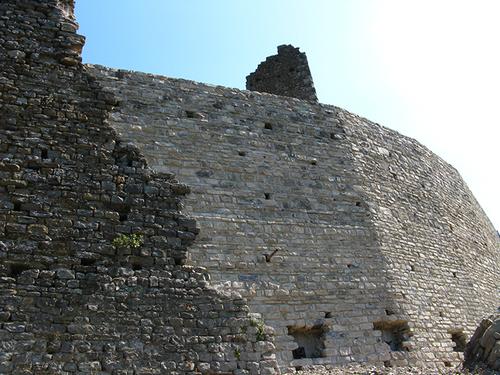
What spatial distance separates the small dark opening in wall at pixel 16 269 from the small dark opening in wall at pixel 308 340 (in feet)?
15.2

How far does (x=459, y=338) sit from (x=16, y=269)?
29.5 feet

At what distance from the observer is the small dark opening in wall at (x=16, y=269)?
5637 millimetres

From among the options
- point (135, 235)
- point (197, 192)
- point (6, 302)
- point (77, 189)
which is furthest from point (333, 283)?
point (6, 302)

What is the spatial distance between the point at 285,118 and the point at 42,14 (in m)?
5.76

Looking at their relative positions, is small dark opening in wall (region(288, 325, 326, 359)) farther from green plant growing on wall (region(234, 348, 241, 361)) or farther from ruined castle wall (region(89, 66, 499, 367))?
green plant growing on wall (region(234, 348, 241, 361))

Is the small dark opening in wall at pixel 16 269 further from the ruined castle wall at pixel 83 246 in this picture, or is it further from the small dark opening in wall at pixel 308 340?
the small dark opening in wall at pixel 308 340

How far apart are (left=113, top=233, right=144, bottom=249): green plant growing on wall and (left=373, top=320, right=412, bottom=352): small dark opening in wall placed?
5225mm

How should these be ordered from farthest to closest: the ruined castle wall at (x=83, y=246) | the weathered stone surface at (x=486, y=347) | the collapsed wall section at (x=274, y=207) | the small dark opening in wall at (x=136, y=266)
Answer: the collapsed wall section at (x=274, y=207)
the weathered stone surface at (x=486, y=347)
the small dark opening in wall at (x=136, y=266)
the ruined castle wall at (x=83, y=246)

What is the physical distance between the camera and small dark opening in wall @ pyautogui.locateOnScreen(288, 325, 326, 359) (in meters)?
8.86

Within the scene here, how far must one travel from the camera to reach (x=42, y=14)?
281 inches

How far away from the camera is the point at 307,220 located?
10250 millimetres

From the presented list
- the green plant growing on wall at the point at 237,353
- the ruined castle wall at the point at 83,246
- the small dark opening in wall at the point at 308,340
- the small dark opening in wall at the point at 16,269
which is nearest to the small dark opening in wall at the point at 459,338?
the small dark opening in wall at the point at 308,340

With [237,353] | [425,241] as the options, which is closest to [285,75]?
[425,241]

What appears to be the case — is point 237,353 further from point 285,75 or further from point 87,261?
point 285,75
